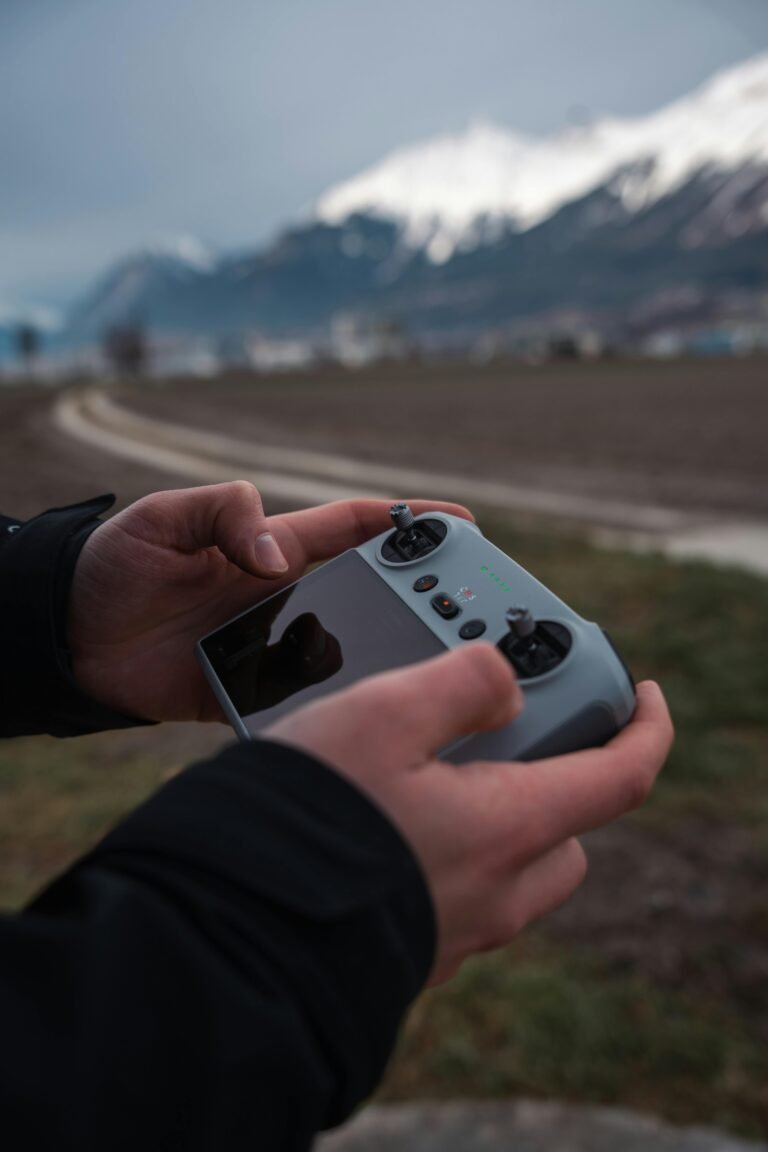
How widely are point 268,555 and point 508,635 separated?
0.44 metres

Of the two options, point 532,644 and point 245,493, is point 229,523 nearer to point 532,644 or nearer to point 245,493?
point 245,493

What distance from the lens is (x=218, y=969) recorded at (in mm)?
725

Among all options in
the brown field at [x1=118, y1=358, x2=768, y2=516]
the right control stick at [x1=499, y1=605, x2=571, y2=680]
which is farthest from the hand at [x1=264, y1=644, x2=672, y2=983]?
the brown field at [x1=118, y1=358, x2=768, y2=516]

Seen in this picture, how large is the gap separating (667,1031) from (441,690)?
84.4 inches

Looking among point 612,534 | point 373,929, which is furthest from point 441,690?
point 612,534

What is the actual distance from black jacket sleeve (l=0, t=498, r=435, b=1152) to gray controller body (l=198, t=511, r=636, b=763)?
0.84 feet

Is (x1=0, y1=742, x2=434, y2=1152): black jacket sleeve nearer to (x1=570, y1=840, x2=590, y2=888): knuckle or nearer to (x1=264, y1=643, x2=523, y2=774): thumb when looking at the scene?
(x1=264, y1=643, x2=523, y2=774): thumb

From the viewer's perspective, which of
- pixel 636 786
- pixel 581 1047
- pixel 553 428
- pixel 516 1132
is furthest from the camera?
pixel 553 428

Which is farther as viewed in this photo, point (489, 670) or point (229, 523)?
point (229, 523)

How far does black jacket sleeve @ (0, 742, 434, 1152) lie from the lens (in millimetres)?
680

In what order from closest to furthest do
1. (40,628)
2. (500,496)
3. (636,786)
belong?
(636,786), (40,628), (500,496)

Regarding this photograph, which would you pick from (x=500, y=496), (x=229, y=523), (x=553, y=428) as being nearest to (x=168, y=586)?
(x=229, y=523)

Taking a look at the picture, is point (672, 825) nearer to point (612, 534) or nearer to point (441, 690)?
point (441, 690)

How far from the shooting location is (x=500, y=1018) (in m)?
2.67
